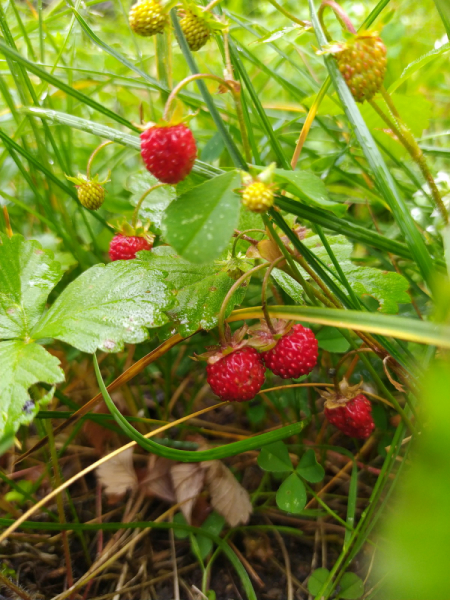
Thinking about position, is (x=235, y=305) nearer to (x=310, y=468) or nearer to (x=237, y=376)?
(x=237, y=376)

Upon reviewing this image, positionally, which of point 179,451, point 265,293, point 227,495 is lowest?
point 227,495

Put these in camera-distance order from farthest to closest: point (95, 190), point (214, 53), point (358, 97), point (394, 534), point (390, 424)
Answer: point (214, 53), point (390, 424), point (95, 190), point (358, 97), point (394, 534)

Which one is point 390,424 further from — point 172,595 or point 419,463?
point 419,463

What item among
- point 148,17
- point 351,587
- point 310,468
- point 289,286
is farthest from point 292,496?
point 148,17

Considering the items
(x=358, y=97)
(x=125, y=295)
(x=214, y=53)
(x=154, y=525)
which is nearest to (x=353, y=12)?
(x=214, y=53)

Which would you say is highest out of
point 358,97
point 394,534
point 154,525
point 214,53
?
point 214,53

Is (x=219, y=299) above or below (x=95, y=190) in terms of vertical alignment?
below

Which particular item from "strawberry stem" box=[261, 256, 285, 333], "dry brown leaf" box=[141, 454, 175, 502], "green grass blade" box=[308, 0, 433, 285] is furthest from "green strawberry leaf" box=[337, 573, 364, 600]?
"green grass blade" box=[308, 0, 433, 285]

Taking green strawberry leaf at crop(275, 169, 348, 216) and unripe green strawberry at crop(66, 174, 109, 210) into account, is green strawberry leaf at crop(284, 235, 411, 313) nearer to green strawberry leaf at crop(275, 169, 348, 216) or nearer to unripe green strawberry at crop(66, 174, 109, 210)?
green strawberry leaf at crop(275, 169, 348, 216)
